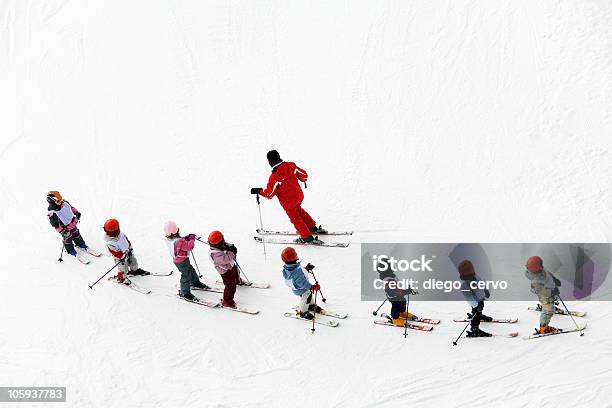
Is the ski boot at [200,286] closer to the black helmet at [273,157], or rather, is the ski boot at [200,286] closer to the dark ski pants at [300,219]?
the dark ski pants at [300,219]

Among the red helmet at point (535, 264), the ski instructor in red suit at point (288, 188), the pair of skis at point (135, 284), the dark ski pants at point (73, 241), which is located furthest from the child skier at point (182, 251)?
the red helmet at point (535, 264)

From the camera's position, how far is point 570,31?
15.0 m

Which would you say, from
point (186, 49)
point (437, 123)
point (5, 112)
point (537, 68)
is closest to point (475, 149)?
point (437, 123)

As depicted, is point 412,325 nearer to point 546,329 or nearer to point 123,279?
point 546,329

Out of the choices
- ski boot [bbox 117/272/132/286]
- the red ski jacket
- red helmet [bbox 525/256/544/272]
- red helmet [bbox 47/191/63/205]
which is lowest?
ski boot [bbox 117/272/132/286]

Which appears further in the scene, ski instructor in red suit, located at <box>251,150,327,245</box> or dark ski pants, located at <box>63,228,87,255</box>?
dark ski pants, located at <box>63,228,87,255</box>

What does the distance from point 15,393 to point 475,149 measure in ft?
33.1

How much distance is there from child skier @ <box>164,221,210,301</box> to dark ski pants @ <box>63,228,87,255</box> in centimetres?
250

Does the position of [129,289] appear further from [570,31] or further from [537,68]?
[570,31]

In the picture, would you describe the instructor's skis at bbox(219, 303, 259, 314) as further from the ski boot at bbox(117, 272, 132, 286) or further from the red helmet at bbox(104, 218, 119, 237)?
the red helmet at bbox(104, 218, 119, 237)

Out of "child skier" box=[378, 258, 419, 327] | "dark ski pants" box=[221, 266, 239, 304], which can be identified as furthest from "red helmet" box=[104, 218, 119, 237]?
"child skier" box=[378, 258, 419, 327]

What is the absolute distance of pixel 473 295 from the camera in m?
8.35

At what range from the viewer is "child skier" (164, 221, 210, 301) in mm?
9352

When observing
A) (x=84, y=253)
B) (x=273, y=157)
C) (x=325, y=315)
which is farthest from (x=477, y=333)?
(x=84, y=253)
